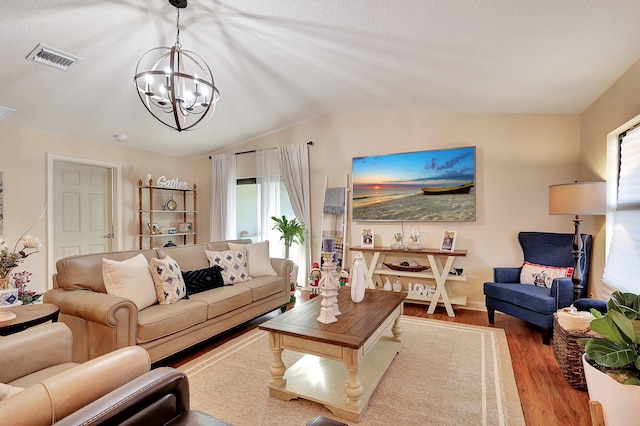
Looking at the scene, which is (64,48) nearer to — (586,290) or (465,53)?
(465,53)

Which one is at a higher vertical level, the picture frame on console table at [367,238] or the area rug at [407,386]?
the picture frame on console table at [367,238]

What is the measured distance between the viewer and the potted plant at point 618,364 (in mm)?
1416

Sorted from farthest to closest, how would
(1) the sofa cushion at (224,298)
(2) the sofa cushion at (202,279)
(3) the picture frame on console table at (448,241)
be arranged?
(3) the picture frame on console table at (448,241) < (2) the sofa cushion at (202,279) < (1) the sofa cushion at (224,298)

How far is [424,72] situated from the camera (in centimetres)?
311

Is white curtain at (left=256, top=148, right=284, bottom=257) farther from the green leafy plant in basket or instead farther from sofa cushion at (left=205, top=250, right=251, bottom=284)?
the green leafy plant in basket

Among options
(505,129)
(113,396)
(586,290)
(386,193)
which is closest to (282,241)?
(386,193)

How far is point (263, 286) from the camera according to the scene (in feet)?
11.5

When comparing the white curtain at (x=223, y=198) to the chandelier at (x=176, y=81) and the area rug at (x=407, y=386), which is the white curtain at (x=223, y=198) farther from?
the area rug at (x=407, y=386)

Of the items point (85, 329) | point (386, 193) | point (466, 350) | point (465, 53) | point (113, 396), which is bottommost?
point (466, 350)

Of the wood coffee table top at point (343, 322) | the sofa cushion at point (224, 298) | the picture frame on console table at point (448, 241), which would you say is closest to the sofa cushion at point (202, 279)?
the sofa cushion at point (224, 298)

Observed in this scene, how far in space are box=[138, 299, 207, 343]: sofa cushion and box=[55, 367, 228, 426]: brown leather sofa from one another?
1.22 metres

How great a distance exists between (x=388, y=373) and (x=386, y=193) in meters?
2.62

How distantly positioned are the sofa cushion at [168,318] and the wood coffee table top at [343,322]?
83cm

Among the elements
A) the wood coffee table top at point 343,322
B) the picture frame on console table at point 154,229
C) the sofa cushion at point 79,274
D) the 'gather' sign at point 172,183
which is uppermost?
the 'gather' sign at point 172,183
